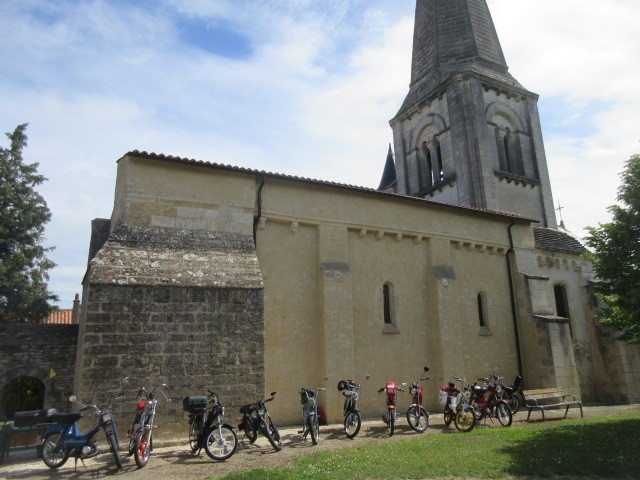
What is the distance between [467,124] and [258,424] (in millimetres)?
18133

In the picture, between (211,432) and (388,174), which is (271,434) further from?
(388,174)

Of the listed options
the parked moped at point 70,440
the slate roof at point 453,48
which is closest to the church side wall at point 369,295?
the parked moped at point 70,440

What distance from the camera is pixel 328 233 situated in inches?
514

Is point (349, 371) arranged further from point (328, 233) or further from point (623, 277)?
point (623, 277)

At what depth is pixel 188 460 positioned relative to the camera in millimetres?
7711

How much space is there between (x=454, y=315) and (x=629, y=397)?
791 cm

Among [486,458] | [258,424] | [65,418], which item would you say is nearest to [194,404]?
[258,424]

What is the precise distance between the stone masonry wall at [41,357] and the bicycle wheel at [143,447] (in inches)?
177

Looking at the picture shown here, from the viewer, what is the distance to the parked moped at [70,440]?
7355mm

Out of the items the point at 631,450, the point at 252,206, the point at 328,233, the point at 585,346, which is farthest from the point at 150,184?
the point at 585,346

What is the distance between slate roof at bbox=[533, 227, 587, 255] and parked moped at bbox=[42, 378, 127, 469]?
50.8ft

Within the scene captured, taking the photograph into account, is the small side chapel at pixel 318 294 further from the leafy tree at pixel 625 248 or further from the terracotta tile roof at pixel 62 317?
the terracotta tile roof at pixel 62 317

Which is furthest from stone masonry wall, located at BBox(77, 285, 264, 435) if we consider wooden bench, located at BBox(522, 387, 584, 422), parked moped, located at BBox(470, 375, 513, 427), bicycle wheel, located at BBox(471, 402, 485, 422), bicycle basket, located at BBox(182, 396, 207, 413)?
wooden bench, located at BBox(522, 387, 584, 422)

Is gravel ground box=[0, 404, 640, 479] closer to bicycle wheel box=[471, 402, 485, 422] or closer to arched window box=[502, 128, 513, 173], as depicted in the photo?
bicycle wheel box=[471, 402, 485, 422]
